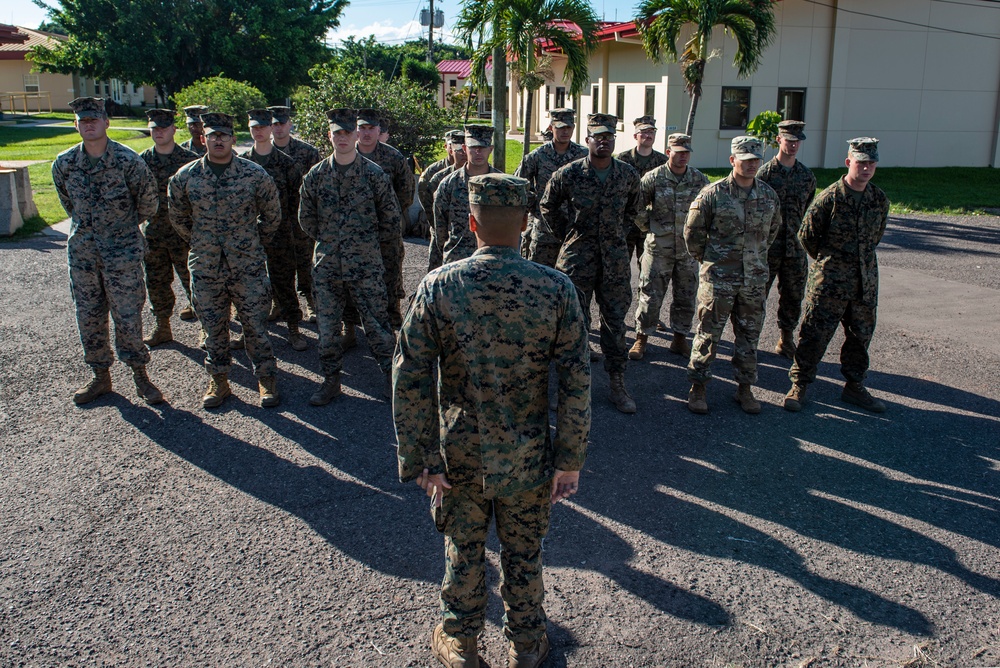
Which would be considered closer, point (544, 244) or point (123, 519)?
point (123, 519)

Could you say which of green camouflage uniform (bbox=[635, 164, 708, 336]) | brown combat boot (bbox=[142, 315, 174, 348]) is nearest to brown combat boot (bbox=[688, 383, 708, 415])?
green camouflage uniform (bbox=[635, 164, 708, 336])

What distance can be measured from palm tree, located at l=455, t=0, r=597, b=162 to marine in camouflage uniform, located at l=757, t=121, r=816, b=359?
7588 millimetres

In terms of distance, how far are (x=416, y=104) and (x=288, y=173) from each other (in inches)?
338

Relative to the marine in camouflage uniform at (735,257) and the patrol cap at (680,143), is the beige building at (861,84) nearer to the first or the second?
the patrol cap at (680,143)

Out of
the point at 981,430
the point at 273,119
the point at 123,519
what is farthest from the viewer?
the point at 273,119

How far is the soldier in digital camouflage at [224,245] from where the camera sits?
234 inches

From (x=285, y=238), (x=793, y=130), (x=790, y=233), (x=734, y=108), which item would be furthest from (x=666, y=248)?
(x=734, y=108)

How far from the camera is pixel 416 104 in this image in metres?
15.6

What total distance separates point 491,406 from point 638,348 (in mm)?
4604

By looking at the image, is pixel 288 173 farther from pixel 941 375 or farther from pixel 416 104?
pixel 416 104

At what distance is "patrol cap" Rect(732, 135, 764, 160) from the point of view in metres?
5.83

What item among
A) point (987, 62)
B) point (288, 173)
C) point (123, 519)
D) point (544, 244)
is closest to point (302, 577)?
point (123, 519)

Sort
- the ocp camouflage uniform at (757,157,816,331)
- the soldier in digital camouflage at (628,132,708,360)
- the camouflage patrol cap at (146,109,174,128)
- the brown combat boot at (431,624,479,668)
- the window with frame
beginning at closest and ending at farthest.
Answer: the brown combat boot at (431,624,479,668), the ocp camouflage uniform at (757,157,816,331), the camouflage patrol cap at (146,109,174,128), the soldier in digital camouflage at (628,132,708,360), the window with frame

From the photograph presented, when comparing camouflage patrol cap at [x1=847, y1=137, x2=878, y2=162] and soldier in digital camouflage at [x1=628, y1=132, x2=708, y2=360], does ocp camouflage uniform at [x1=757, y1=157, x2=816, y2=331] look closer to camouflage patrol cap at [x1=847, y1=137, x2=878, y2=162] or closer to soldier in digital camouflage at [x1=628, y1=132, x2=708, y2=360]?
soldier in digital camouflage at [x1=628, y1=132, x2=708, y2=360]
